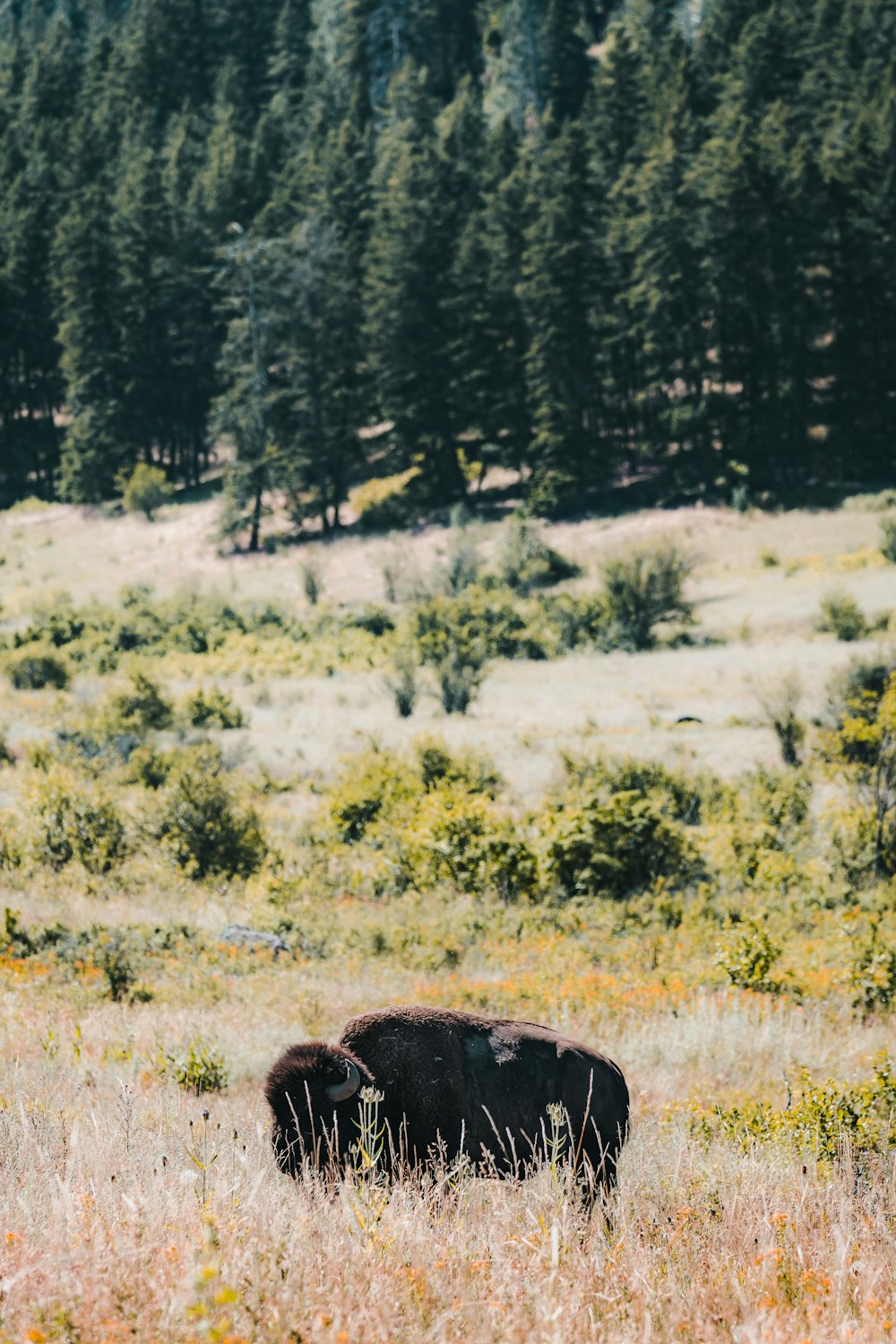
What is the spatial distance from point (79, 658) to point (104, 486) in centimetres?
2695

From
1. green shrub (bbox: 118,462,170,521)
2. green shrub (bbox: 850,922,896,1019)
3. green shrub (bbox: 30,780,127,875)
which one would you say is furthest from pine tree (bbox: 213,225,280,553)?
green shrub (bbox: 850,922,896,1019)

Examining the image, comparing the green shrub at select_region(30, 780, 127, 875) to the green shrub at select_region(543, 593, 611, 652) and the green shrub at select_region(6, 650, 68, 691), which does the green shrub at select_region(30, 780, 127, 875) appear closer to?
the green shrub at select_region(6, 650, 68, 691)

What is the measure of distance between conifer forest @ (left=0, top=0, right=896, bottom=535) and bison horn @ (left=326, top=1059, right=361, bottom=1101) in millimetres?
42162


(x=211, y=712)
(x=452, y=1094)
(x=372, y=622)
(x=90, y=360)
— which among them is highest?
(x=90, y=360)

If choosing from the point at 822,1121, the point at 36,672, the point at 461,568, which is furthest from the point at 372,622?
the point at 822,1121

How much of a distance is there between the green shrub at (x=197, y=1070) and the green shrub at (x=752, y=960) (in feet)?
14.5

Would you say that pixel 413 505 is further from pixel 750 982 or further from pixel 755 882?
pixel 750 982

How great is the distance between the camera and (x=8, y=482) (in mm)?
61969

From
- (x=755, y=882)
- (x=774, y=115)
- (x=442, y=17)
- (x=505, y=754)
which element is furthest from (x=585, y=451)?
(x=442, y=17)

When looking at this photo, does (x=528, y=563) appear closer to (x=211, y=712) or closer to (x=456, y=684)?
(x=456, y=684)

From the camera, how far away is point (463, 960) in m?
9.05

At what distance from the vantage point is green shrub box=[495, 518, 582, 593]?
3766 cm

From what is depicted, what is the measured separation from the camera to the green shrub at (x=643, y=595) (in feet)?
101

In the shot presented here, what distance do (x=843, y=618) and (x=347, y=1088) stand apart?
84.9ft
